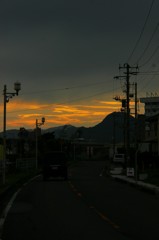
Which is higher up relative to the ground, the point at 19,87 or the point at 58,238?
the point at 19,87

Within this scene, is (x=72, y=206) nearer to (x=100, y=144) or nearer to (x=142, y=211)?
(x=142, y=211)

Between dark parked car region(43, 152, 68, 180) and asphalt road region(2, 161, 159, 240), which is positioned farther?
dark parked car region(43, 152, 68, 180)

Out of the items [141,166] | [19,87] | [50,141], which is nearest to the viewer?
[19,87]

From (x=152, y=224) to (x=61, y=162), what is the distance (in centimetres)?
2912

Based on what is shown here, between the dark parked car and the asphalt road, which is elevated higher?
the dark parked car

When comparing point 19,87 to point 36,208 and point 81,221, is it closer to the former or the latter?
point 36,208

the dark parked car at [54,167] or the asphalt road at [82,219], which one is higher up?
the dark parked car at [54,167]

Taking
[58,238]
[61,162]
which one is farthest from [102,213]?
[61,162]

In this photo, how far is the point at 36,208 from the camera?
1912cm

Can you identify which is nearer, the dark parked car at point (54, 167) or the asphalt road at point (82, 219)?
the asphalt road at point (82, 219)

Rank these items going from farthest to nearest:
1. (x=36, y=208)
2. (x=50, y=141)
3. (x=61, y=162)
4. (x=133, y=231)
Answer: (x=50, y=141)
(x=61, y=162)
(x=36, y=208)
(x=133, y=231)

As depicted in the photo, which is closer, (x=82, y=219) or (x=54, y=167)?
(x=82, y=219)

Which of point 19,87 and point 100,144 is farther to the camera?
point 100,144

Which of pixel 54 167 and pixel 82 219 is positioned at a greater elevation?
pixel 54 167
